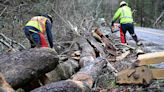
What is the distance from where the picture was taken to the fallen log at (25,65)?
6.49 m

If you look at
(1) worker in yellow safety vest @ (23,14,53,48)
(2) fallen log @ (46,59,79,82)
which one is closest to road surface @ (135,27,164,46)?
(1) worker in yellow safety vest @ (23,14,53,48)

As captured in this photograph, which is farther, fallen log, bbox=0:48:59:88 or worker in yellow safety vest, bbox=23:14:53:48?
worker in yellow safety vest, bbox=23:14:53:48

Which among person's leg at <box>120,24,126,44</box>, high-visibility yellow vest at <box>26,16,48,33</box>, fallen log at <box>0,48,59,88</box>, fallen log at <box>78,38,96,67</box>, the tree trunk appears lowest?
person's leg at <box>120,24,126,44</box>

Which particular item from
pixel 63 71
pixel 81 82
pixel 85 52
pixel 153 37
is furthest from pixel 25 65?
pixel 153 37

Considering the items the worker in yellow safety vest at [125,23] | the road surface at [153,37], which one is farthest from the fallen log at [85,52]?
the road surface at [153,37]

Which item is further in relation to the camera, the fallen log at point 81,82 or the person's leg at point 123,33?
the person's leg at point 123,33

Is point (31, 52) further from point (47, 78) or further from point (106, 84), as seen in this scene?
point (106, 84)

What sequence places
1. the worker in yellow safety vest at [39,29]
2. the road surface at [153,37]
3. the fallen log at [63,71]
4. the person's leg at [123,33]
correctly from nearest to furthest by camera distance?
1. the fallen log at [63,71]
2. the worker in yellow safety vest at [39,29]
3. the person's leg at [123,33]
4. the road surface at [153,37]

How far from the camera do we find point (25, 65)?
667cm

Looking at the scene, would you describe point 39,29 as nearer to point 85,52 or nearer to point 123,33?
point 85,52

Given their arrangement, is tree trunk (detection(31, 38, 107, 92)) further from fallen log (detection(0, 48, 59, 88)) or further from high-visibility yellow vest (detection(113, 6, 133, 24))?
high-visibility yellow vest (detection(113, 6, 133, 24))

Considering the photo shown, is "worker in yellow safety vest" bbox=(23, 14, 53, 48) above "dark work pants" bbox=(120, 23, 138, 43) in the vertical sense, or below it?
above

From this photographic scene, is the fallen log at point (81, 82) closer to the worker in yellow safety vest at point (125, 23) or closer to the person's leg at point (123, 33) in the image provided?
the person's leg at point (123, 33)

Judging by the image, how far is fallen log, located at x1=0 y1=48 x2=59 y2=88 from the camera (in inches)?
256
